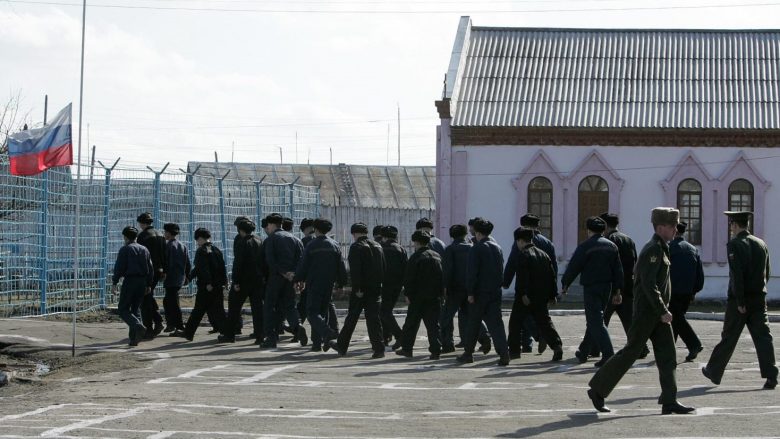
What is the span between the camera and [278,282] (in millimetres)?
19203

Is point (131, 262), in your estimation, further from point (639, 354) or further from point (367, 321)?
point (639, 354)

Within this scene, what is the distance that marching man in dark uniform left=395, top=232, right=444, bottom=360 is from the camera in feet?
57.9

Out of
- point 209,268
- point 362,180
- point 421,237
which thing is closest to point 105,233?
point 209,268

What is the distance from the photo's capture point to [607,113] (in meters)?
35.2

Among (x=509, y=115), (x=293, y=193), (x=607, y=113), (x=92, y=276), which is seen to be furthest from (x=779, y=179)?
(x=92, y=276)

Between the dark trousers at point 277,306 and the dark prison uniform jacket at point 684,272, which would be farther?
the dark trousers at point 277,306

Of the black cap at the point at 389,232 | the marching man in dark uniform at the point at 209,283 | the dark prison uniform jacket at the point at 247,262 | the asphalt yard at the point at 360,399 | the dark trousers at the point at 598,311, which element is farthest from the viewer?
the marching man in dark uniform at the point at 209,283

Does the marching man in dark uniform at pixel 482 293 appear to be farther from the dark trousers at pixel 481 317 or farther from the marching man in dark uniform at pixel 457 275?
the marching man in dark uniform at pixel 457 275

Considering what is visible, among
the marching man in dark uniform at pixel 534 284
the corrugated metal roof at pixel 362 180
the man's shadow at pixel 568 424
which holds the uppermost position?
the corrugated metal roof at pixel 362 180

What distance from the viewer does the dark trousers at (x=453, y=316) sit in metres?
18.0

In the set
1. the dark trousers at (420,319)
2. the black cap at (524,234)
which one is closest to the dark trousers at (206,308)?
the dark trousers at (420,319)

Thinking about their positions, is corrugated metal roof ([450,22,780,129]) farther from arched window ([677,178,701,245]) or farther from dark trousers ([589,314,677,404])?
dark trousers ([589,314,677,404])

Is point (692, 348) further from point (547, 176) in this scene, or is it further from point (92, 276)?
point (547, 176)

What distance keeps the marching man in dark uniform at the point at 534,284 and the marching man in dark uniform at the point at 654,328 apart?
16.5 ft
